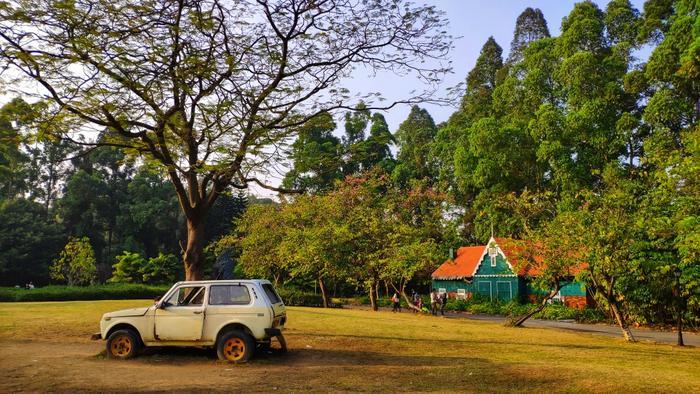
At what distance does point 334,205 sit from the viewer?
34.2 metres

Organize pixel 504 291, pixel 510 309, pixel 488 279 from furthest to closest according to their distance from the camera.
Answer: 1. pixel 488 279
2. pixel 504 291
3. pixel 510 309

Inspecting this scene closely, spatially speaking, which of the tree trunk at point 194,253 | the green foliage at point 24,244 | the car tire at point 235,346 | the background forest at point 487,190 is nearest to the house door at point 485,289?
the background forest at point 487,190

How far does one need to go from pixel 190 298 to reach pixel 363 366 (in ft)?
12.7

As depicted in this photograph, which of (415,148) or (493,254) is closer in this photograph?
(493,254)

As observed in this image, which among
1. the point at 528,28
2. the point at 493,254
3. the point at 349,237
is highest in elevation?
the point at 528,28

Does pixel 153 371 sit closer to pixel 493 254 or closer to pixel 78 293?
pixel 78 293

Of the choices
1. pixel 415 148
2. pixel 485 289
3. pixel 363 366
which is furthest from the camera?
pixel 415 148

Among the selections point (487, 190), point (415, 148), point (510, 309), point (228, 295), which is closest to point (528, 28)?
point (415, 148)

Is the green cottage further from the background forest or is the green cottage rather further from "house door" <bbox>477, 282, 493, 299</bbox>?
the background forest

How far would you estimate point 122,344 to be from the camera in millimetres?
10586

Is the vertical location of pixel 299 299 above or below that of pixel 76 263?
below

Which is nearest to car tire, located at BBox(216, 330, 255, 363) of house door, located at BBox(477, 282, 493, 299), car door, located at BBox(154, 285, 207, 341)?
car door, located at BBox(154, 285, 207, 341)

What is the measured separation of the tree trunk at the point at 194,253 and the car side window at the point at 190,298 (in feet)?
9.43

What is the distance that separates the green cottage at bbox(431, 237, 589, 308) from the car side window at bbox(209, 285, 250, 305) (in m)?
31.3
